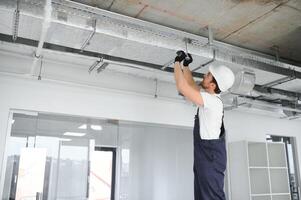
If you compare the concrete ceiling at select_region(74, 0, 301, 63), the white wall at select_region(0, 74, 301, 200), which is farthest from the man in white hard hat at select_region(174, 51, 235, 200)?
the white wall at select_region(0, 74, 301, 200)

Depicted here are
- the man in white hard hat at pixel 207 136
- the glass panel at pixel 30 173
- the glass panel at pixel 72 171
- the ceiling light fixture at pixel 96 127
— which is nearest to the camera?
the man in white hard hat at pixel 207 136

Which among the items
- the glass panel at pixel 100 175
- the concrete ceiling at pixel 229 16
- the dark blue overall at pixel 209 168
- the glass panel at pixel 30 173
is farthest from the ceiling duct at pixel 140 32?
the glass panel at pixel 100 175

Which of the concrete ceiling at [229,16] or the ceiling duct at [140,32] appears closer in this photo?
the ceiling duct at [140,32]

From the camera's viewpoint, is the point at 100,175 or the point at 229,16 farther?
the point at 100,175

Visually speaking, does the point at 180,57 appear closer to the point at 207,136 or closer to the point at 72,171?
the point at 207,136

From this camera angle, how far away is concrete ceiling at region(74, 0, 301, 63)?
234 centimetres

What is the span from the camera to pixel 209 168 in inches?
77.7

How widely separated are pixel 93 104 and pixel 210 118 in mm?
1956

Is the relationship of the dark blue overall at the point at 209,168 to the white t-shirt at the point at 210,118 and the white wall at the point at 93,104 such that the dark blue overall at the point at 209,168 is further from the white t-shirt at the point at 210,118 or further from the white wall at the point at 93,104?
the white wall at the point at 93,104

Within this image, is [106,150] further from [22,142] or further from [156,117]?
[22,142]

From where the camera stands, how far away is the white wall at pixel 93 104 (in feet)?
10.4

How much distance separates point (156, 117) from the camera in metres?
3.98

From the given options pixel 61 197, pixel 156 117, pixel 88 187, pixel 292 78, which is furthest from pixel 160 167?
pixel 292 78

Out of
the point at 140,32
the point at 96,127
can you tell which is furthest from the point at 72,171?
the point at 140,32
